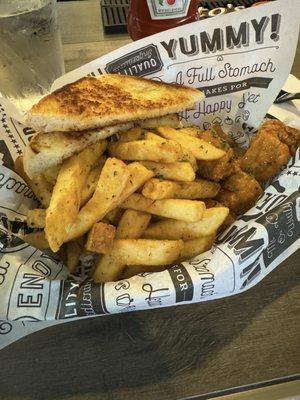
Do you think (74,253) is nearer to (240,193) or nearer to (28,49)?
(240,193)

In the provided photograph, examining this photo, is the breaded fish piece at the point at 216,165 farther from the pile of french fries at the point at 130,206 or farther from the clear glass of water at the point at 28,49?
the clear glass of water at the point at 28,49

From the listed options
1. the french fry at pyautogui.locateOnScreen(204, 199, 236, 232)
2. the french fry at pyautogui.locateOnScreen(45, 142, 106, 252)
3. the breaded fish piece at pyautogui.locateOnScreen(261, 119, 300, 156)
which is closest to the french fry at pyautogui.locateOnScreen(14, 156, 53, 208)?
the french fry at pyautogui.locateOnScreen(45, 142, 106, 252)

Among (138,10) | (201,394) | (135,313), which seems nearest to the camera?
(201,394)

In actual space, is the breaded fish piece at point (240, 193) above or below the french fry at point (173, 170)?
below

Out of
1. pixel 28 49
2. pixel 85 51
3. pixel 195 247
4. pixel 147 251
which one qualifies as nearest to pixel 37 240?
pixel 147 251

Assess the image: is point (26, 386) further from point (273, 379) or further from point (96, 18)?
point (96, 18)

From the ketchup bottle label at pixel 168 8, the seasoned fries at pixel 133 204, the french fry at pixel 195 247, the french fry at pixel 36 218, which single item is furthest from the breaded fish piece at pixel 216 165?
the ketchup bottle label at pixel 168 8

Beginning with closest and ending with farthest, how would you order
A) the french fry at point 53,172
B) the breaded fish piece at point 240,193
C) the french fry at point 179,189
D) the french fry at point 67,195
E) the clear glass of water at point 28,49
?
the french fry at point 67,195 < the french fry at point 179,189 < the french fry at point 53,172 < the breaded fish piece at point 240,193 < the clear glass of water at point 28,49

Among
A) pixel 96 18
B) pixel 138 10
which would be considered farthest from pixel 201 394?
pixel 96 18
